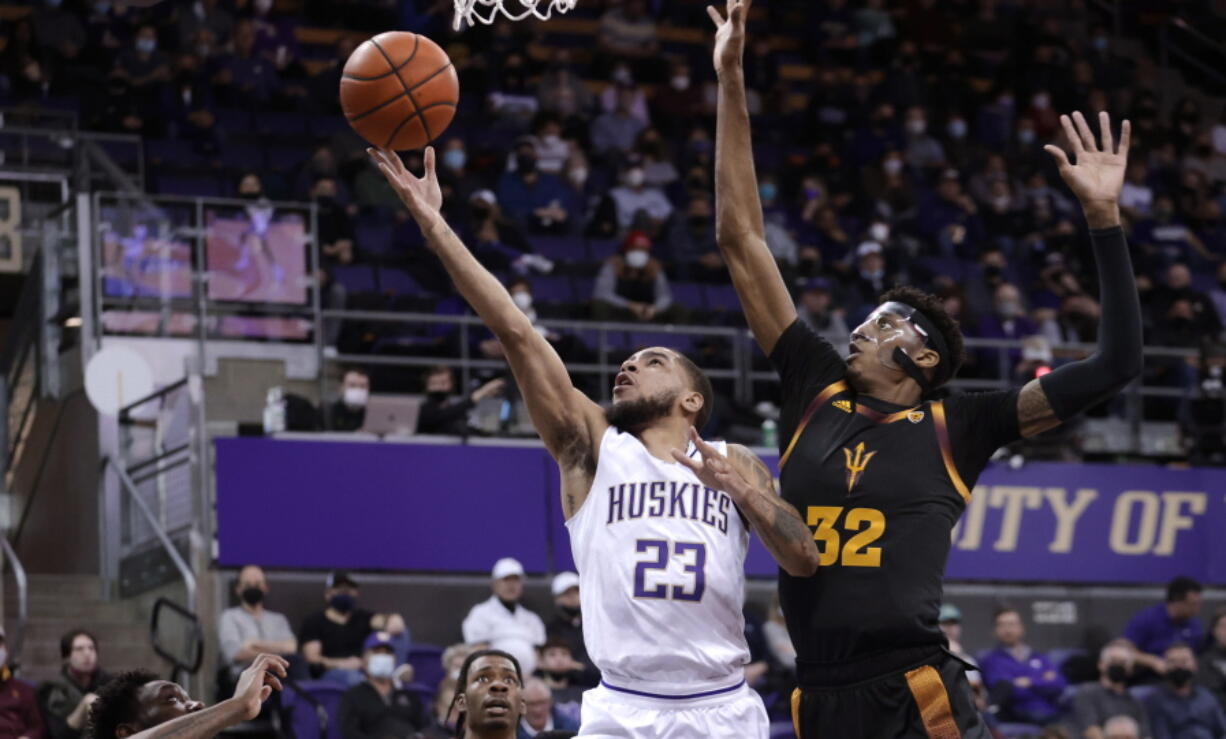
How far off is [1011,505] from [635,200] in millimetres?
4971

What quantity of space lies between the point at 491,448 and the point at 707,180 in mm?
5751

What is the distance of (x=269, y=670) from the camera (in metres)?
5.95

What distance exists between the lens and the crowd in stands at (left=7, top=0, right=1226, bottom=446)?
17.5 m

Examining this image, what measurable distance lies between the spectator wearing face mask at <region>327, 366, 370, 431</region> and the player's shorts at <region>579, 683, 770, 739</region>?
9.02m

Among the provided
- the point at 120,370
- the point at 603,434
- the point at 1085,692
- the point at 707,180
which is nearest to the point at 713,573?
the point at 603,434

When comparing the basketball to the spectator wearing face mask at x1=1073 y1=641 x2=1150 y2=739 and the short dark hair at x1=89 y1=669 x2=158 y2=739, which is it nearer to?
the short dark hair at x1=89 y1=669 x2=158 y2=739

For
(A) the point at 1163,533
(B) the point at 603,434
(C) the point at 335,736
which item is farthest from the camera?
(A) the point at 1163,533

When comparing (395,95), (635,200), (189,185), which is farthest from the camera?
(635,200)

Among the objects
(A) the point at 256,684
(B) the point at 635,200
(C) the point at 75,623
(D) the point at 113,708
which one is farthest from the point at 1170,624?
(A) the point at 256,684

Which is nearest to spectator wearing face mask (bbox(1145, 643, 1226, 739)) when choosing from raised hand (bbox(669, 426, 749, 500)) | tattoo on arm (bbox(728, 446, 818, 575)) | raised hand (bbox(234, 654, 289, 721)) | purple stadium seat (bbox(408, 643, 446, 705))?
purple stadium seat (bbox(408, 643, 446, 705))

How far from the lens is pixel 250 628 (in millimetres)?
13352

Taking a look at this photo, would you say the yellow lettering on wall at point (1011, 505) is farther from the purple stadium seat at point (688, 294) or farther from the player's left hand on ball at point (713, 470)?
the player's left hand on ball at point (713, 470)

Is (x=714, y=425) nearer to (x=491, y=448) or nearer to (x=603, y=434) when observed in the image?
(x=491, y=448)

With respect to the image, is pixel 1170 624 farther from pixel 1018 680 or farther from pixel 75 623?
pixel 75 623
